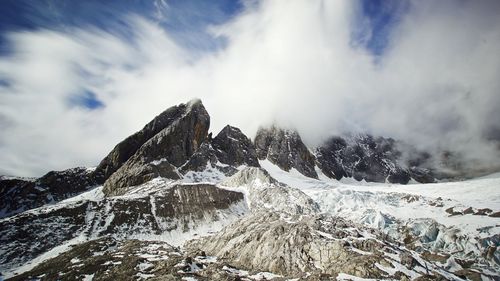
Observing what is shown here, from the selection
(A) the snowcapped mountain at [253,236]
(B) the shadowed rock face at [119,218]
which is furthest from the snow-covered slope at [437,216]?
(B) the shadowed rock face at [119,218]

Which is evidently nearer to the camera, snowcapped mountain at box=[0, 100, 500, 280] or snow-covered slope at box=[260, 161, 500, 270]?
snowcapped mountain at box=[0, 100, 500, 280]

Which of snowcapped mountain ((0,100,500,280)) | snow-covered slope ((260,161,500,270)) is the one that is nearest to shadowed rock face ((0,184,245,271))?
snowcapped mountain ((0,100,500,280))

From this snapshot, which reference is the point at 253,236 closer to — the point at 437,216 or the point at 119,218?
the point at 119,218

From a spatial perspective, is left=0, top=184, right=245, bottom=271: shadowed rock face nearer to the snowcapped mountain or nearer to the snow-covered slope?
the snowcapped mountain

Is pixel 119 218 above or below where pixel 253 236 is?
above

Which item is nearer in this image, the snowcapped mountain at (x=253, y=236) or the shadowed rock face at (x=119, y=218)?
the snowcapped mountain at (x=253, y=236)

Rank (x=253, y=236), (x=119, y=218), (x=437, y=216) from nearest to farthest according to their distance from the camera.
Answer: (x=253, y=236)
(x=119, y=218)
(x=437, y=216)

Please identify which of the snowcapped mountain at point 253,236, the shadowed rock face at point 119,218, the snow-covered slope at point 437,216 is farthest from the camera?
the snow-covered slope at point 437,216

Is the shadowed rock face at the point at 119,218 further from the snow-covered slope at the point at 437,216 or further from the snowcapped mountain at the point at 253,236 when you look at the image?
the snow-covered slope at the point at 437,216

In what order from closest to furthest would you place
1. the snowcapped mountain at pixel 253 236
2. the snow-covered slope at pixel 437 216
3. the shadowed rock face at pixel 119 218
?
the snowcapped mountain at pixel 253 236
the shadowed rock face at pixel 119 218
the snow-covered slope at pixel 437 216

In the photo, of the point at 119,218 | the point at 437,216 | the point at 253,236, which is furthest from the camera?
the point at 437,216

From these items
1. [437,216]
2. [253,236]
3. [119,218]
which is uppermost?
[119,218]

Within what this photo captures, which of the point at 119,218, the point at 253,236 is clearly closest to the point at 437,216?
the point at 253,236

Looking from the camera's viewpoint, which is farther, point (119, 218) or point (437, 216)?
point (437, 216)
